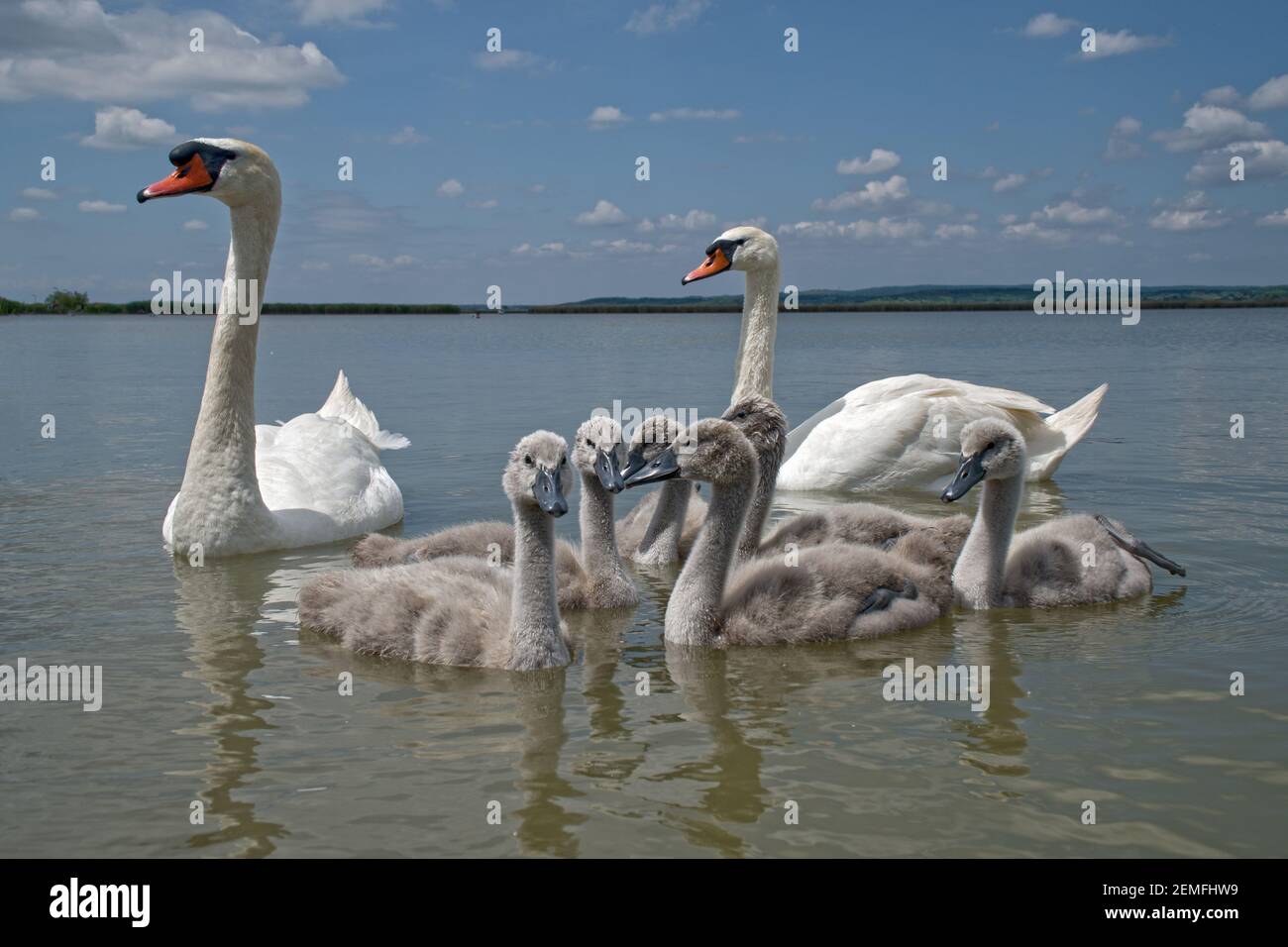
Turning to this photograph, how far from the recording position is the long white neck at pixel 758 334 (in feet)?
39.0

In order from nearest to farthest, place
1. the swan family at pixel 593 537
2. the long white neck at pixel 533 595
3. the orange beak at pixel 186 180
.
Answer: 1. the long white neck at pixel 533 595
2. the swan family at pixel 593 537
3. the orange beak at pixel 186 180

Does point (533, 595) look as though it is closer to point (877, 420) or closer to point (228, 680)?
point (228, 680)

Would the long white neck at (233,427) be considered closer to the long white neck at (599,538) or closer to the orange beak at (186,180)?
the orange beak at (186,180)

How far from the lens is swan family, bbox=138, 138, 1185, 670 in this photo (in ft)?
21.3

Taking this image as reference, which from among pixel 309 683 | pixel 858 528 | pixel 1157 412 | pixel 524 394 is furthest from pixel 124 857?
pixel 524 394

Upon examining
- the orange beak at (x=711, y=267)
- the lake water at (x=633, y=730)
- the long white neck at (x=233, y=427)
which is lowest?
the lake water at (x=633, y=730)

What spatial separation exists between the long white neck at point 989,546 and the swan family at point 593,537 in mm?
13

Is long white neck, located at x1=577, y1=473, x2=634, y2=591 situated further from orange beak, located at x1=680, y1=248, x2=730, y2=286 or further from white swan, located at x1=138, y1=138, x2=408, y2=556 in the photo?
orange beak, located at x1=680, y1=248, x2=730, y2=286

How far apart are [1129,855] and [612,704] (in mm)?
2399

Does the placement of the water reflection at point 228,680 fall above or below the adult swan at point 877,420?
below

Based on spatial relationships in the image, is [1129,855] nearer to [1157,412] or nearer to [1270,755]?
[1270,755]

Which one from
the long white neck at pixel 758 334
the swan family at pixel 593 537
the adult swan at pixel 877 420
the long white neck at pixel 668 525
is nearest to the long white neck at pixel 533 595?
the swan family at pixel 593 537

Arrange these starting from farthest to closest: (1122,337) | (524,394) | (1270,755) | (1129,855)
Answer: (1122,337) < (524,394) < (1270,755) < (1129,855)

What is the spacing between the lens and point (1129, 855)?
14.0ft
